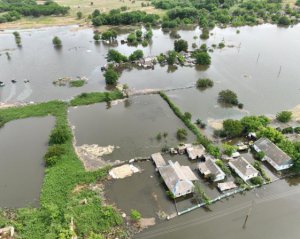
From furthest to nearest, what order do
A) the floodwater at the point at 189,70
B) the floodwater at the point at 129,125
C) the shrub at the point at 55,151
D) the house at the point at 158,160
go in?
the floodwater at the point at 189,70, the floodwater at the point at 129,125, the shrub at the point at 55,151, the house at the point at 158,160

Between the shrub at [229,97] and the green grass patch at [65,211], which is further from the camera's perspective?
the shrub at [229,97]

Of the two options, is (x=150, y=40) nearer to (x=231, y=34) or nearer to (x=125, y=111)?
(x=231, y=34)

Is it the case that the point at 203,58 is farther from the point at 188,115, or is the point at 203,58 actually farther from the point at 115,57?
the point at 188,115

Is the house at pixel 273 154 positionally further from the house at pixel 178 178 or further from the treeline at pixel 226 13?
the treeline at pixel 226 13

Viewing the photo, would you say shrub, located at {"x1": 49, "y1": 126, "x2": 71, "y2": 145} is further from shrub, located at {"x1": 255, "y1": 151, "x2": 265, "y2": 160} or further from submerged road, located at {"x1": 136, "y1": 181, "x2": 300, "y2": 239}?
shrub, located at {"x1": 255, "y1": 151, "x2": 265, "y2": 160}

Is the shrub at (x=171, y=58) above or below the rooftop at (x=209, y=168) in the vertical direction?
above

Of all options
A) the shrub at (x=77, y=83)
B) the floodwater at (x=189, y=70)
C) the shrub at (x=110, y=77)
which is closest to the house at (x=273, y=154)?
the floodwater at (x=189, y=70)
